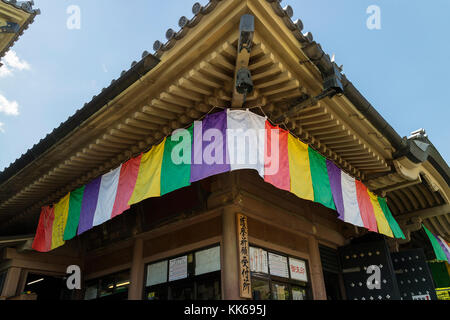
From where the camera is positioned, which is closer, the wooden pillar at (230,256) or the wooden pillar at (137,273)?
the wooden pillar at (230,256)

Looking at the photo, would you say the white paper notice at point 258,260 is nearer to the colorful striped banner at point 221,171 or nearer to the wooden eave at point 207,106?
the colorful striped banner at point 221,171

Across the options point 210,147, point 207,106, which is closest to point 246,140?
point 210,147

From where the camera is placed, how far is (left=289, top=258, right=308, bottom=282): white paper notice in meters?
6.95

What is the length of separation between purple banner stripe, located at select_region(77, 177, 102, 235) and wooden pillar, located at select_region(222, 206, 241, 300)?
8.95 feet

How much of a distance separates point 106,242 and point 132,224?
1.17m

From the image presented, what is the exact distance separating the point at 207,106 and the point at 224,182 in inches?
70.8

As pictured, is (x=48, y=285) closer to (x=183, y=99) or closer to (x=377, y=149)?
(x=183, y=99)

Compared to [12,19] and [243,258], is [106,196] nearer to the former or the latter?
[243,258]

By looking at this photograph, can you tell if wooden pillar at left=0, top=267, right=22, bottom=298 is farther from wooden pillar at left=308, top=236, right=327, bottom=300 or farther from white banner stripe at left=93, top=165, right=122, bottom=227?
wooden pillar at left=308, top=236, right=327, bottom=300

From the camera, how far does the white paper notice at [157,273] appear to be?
688 cm

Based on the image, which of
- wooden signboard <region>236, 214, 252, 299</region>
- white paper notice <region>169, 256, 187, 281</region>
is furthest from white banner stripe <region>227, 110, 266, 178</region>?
white paper notice <region>169, 256, 187, 281</region>

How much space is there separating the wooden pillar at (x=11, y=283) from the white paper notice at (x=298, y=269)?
673cm

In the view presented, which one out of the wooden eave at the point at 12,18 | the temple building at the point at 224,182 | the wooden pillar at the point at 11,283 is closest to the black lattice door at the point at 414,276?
the temple building at the point at 224,182

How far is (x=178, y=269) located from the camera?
667 centimetres
